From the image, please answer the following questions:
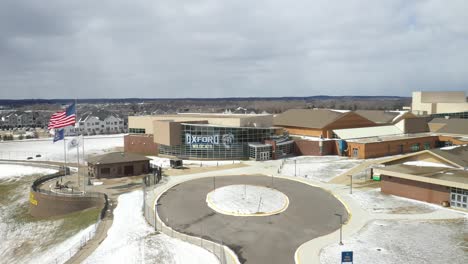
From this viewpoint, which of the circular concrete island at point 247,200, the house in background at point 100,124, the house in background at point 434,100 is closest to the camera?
the circular concrete island at point 247,200

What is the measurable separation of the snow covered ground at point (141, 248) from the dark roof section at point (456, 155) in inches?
1327

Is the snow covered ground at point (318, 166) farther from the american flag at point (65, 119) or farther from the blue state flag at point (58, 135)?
the blue state flag at point (58, 135)

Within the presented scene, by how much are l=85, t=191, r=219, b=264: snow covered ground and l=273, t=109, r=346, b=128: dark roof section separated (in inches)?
1998

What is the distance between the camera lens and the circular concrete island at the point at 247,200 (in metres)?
34.2

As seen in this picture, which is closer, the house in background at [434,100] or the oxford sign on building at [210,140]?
the oxford sign on building at [210,140]

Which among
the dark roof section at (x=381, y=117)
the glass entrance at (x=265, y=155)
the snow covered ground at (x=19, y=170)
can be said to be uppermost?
the dark roof section at (x=381, y=117)

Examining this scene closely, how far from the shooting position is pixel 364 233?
94.8ft

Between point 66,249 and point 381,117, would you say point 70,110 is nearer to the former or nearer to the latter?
point 66,249

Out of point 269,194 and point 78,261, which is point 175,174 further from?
point 78,261

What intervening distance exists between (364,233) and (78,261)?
21.4m

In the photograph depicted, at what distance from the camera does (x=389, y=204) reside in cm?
3634

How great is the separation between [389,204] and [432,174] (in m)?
5.97

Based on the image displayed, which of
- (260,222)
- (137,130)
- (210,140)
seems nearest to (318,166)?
(210,140)

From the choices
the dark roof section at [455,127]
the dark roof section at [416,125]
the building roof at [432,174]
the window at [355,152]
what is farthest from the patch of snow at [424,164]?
the dark roof section at [455,127]
